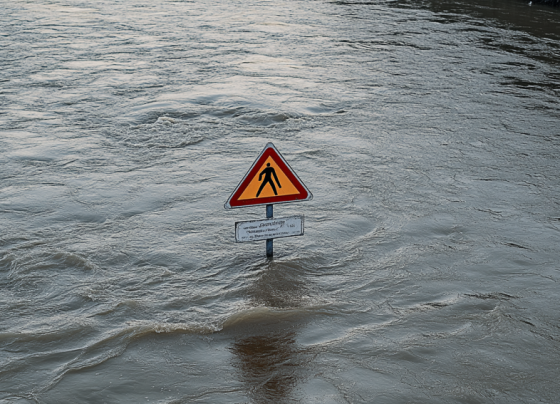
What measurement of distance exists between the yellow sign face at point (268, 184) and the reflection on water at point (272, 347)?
2.21 ft

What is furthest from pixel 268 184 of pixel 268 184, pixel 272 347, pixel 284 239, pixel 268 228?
pixel 272 347

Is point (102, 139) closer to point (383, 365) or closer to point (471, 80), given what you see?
point (383, 365)

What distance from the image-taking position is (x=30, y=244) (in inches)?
227

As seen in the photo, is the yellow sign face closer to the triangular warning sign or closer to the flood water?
the triangular warning sign

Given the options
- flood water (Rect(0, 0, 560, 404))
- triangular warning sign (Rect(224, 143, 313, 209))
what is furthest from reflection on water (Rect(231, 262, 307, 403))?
triangular warning sign (Rect(224, 143, 313, 209))

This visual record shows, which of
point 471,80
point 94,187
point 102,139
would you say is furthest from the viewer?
point 471,80

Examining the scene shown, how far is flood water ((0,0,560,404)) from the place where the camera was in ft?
13.4

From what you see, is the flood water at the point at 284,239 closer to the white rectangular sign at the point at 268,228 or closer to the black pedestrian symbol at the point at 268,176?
the white rectangular sign at the point at 268,228

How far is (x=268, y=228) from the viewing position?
525 cm

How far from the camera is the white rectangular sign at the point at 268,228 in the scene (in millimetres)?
5141

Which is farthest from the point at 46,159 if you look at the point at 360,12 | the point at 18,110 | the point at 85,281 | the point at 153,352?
the point at 360,12

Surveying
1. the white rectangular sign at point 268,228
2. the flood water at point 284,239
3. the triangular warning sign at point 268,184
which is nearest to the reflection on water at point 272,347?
the flood water at point 284,239

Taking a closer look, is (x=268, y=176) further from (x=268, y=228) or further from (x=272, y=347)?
(x=272, y=347)

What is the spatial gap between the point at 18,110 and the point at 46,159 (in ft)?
8.15
